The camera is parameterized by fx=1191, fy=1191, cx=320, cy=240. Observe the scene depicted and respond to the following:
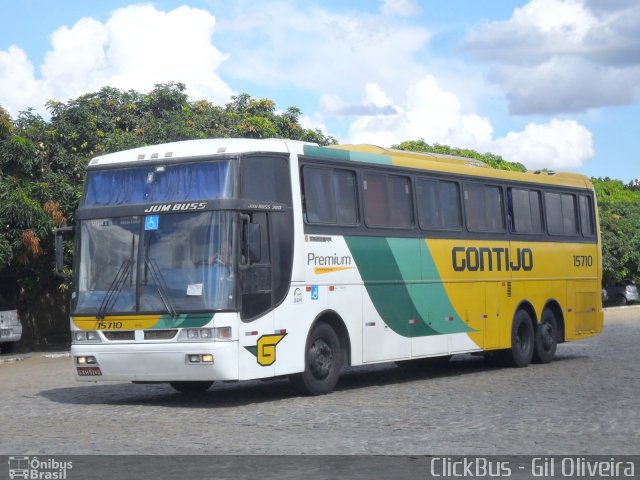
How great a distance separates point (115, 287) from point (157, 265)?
697 mm

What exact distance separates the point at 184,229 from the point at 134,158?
4.97 feet

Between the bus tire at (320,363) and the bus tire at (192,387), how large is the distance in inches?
65.8

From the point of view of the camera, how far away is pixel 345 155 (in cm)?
1730

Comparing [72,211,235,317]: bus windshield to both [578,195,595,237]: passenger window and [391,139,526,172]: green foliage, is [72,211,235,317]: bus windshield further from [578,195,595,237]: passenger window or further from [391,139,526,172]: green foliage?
[391,139,526,172]: green foliage

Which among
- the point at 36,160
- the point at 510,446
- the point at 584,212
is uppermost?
the point at 36,160

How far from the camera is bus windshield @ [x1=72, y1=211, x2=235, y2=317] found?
14641 mm

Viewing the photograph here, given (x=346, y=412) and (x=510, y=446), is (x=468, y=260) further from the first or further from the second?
(x=510, y=446)

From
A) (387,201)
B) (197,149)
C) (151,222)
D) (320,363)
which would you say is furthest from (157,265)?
(387,201)

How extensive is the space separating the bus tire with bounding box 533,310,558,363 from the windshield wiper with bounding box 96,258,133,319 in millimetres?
9740

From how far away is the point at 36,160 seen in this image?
27.5 meters

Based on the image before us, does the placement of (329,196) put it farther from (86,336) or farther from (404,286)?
(86,336)

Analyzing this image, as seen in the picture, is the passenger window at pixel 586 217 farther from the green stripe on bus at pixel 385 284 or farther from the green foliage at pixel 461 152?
the green foliage at pixel 461 152

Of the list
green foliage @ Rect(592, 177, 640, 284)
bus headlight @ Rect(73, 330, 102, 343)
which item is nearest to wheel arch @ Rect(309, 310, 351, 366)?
bus headlight @ Rect(73, 330, 102, 343)

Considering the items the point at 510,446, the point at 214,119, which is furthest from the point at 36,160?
the point at 510,446
